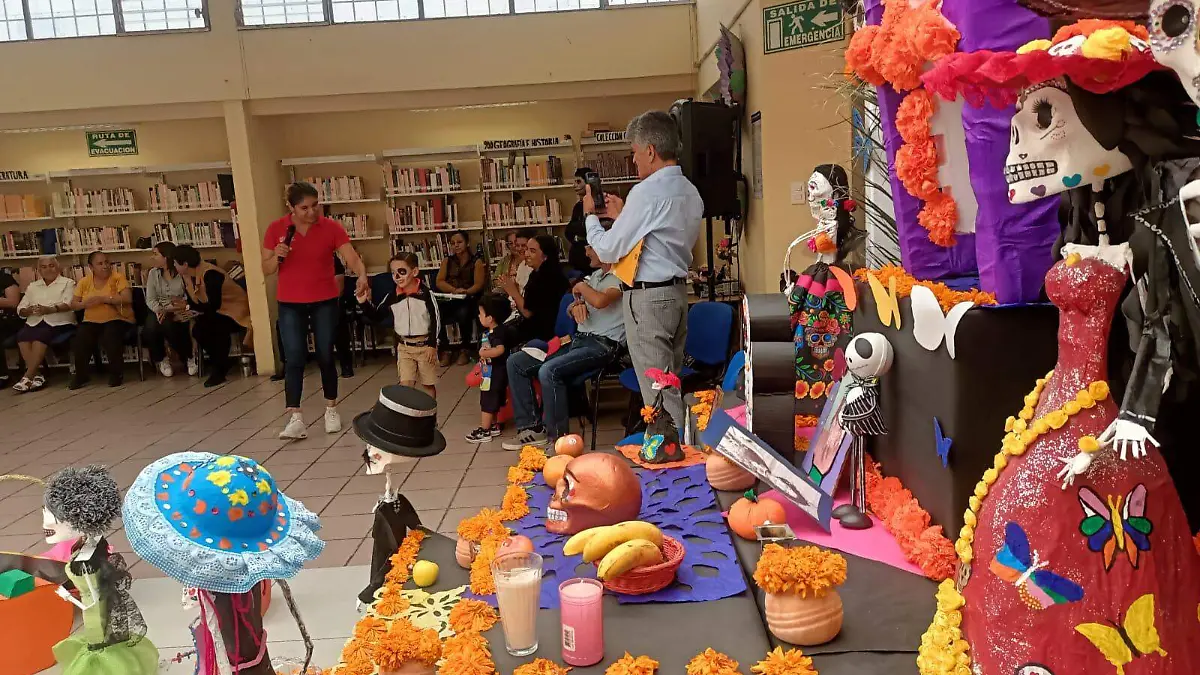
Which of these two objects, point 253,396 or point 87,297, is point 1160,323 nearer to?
point 253,396

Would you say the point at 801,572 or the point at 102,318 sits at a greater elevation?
the point at 801,572

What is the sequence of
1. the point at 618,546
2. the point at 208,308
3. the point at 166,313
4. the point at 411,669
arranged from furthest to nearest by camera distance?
1. the point at 166,313
2. the point at 208,308
3. the point at 618,546
4. the point at 411,669

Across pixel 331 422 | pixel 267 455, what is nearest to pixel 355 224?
pixel 331 422

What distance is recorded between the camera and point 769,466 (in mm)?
1932

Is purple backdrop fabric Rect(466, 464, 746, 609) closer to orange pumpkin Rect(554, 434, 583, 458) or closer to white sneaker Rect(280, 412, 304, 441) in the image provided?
orange pumpkin Rect(554, 434, 583, 458)

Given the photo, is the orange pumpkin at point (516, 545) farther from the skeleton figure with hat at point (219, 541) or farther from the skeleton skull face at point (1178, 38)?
the skeleton skull face at point (1178, 38)

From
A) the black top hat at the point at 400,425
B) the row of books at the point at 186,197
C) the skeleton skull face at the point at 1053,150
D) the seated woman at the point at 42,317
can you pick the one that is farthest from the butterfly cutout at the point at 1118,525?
the row of books at the point at 186,197

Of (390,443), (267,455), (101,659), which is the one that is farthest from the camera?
(267,455)

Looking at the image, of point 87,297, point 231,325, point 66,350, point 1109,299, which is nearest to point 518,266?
point 231,325

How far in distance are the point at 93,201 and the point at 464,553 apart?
8446 millimetres

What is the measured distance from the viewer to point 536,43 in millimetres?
7281

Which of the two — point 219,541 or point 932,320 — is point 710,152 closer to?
point 932,320

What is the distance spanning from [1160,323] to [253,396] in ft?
22.5

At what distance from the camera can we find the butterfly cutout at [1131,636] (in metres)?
1.04
